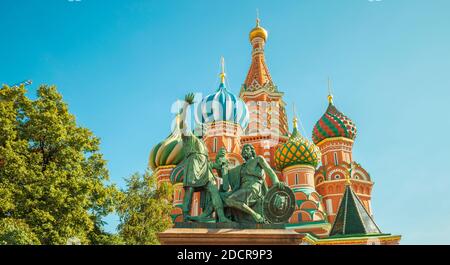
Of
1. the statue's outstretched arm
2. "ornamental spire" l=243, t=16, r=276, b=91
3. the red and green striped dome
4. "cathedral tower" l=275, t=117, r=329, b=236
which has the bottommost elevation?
the statue's outstretched arm

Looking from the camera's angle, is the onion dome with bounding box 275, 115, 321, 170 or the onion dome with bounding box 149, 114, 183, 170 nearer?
the onion dome with bounding box 275, 115, 321, 170

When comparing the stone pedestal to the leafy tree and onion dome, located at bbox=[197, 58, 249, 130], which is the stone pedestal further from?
onion dome, located at bbox=[197, 58, 249, 130]

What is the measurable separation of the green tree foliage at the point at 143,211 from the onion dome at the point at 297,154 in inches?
614

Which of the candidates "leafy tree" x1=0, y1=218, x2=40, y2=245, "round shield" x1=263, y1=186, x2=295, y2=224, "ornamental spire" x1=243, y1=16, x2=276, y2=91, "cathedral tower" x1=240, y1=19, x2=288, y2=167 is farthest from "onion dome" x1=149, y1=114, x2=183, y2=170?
"round shield" x1=263, y1=186, x2=295, y2=224

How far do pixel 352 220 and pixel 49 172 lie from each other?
15.6m

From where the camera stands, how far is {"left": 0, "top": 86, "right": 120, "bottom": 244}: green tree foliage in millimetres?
12000

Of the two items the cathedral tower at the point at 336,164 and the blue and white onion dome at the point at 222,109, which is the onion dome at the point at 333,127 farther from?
the blue and white onion dome at the point at 222,109

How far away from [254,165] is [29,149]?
8756 mm

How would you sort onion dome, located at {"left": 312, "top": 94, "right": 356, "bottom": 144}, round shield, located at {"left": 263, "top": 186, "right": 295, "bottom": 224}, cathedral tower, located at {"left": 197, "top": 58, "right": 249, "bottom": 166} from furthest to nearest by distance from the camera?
1. onion dome, located at {"left": 312, "top": 94, "right": 356, "bottom": 144}
2. cathedral tower, located at {"left": 197, "top": 58, "right": 249, "bottom": 166}
3. round shield, located at {"left": 263, "top": 186, "right": 295, "bottom": 224}

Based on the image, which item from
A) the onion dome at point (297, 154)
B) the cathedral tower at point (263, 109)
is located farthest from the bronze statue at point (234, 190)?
the cathedral tower at point (263, 109)

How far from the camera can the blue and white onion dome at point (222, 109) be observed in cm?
3425
